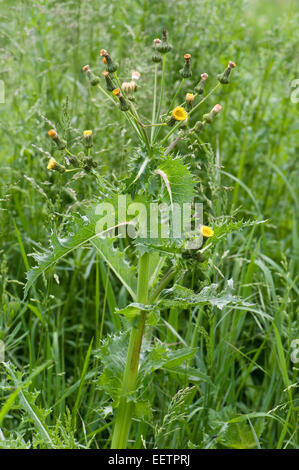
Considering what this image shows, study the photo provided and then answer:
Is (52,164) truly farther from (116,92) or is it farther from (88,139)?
(116,92)

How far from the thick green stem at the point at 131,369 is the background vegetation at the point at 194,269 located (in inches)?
2.4

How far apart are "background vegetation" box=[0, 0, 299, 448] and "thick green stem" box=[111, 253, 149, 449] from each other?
2.4 inches

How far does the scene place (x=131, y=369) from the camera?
1675 mm

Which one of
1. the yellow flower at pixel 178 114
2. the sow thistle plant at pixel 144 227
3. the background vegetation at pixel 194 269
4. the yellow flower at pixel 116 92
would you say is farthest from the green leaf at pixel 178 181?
the background vegetation at pixel 194 269

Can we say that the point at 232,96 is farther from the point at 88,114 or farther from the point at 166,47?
the point at 166,47

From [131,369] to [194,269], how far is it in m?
0.36

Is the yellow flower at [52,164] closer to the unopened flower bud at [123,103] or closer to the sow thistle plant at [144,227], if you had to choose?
A: the sow thistle plant at [144,227]

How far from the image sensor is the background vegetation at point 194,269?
1.96m

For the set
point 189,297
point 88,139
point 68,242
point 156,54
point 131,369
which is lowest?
point 131,369

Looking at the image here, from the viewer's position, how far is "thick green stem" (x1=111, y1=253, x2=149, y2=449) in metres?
1.64

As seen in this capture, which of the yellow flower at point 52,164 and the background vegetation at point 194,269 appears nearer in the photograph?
the yellow flower at point 52,164

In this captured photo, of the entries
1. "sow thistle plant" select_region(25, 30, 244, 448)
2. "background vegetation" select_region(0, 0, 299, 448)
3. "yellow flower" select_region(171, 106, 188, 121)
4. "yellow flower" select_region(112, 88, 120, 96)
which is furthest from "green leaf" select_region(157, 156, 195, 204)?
"background vegetation" select_region(0, 0, 299, 448)

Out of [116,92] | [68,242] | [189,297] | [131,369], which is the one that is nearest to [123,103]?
[116,92]

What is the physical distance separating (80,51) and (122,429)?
2.14 metres
